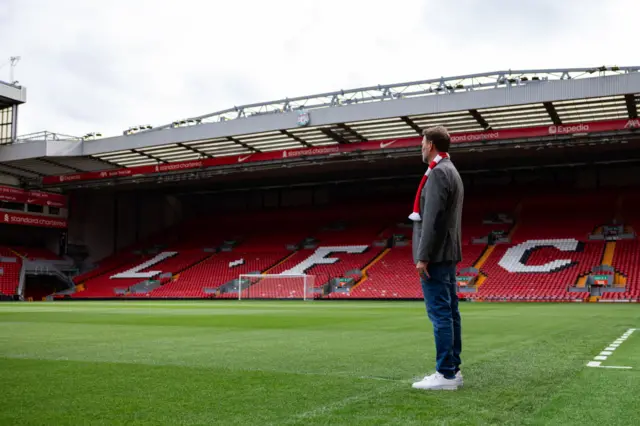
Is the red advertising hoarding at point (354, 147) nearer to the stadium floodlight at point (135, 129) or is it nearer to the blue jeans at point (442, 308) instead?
the stadium floodlight at point (135, 129)

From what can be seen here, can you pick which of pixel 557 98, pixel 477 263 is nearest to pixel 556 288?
pixel 477 263

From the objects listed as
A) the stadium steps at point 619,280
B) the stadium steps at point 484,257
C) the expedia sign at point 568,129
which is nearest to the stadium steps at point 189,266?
the stadium steps at point 484,257

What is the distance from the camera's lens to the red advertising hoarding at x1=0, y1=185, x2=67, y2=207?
4259cm

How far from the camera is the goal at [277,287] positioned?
3684cm

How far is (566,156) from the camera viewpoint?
3934cm

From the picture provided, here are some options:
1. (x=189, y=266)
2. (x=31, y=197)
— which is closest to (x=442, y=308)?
(x=189, y=266)

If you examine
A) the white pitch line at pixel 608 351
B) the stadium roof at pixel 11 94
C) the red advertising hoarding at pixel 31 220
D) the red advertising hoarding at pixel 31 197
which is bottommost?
the white pitch line at pixel 608 351

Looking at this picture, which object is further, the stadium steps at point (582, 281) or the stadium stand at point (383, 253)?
the stadium stand at point (383, 253)

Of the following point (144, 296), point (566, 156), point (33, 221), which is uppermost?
point (566, 156)

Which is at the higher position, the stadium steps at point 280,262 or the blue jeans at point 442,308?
the stadium steps at point 280,262

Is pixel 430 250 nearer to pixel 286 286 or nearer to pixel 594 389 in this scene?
pixel 594 389

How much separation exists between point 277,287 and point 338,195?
14.0m

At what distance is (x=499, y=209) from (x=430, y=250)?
39.1 meters

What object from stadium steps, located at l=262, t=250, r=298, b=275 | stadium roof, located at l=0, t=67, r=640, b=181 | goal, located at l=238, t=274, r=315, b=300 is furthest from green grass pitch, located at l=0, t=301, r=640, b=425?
stadium steps, located at l=262, t=250, r=298, b=275
